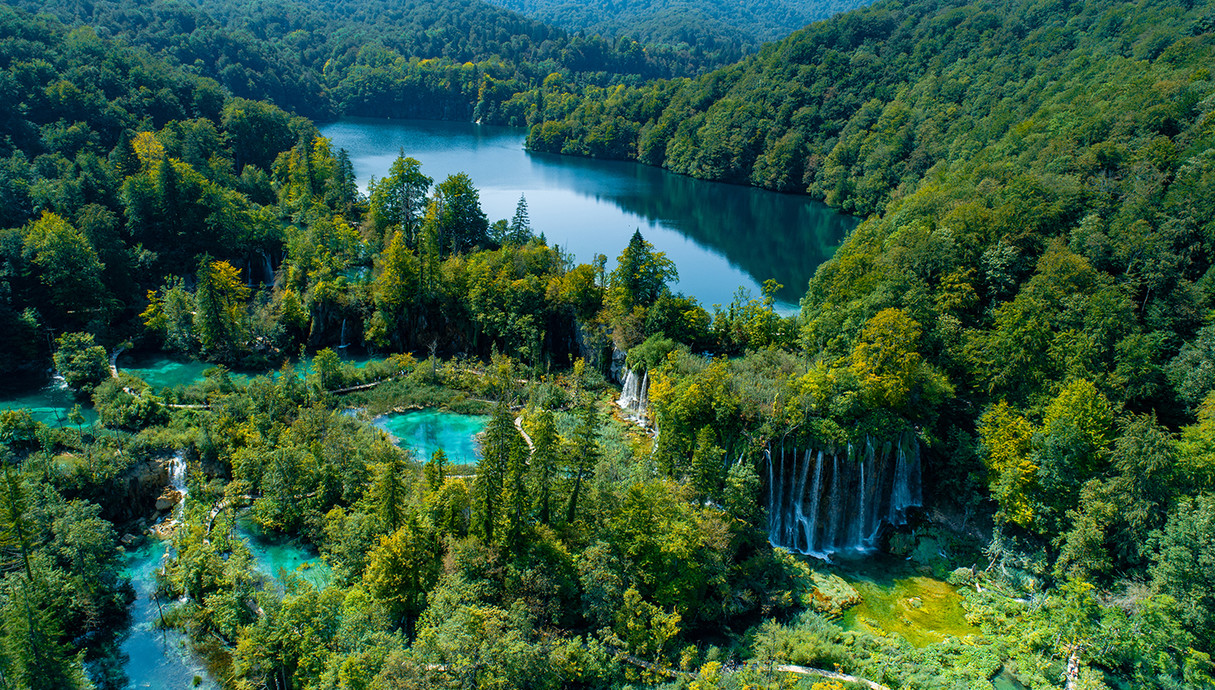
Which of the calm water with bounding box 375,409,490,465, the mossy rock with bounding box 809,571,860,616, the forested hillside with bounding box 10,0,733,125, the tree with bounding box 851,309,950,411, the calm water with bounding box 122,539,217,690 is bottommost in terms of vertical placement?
the calm water with bounding box 122,539,217,690

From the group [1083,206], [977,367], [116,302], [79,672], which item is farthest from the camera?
[116,302]

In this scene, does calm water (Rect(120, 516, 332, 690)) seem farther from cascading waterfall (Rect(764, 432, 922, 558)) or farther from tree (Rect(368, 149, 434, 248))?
tree (Rect(368, 149, 434, 248))

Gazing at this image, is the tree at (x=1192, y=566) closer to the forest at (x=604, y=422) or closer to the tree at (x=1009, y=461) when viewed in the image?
the forest at (x=604, y=422)

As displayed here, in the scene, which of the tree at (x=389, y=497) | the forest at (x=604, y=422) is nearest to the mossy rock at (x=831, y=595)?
the forest at (x=604, y=422)

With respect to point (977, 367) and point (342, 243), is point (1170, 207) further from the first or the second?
point (342, 243)

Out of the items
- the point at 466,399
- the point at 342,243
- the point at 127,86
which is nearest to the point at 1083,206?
the point at 466,399

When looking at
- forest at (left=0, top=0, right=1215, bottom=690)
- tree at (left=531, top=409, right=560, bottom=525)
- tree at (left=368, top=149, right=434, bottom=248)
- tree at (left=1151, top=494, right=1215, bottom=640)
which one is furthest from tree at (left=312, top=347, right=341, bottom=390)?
tree at (left=1151, top=494, right=1215, bottom=640)
